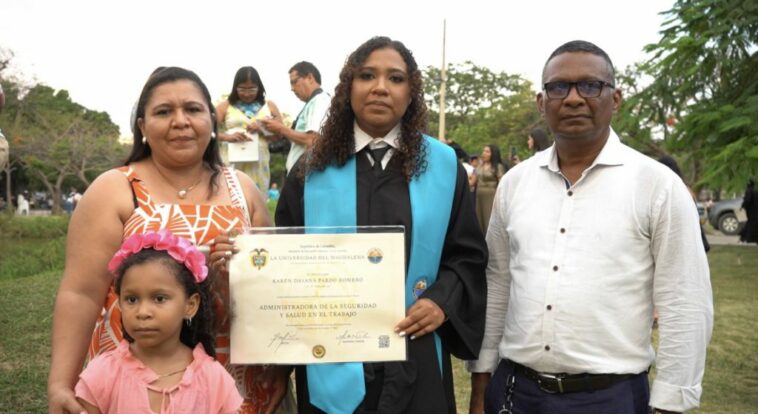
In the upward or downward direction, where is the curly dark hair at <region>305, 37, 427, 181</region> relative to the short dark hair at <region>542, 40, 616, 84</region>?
downward

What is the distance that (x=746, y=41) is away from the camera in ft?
33.8

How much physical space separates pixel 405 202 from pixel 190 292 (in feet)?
2.88

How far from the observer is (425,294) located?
111 inches

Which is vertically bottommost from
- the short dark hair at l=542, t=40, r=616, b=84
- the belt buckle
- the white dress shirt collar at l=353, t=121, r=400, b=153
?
the belt buckle

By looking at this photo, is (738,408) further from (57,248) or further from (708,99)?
(57,248)

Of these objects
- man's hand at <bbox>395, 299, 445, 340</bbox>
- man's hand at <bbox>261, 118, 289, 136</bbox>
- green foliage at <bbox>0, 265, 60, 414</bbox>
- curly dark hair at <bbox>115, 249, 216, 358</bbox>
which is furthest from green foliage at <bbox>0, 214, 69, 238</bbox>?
man's hand at <bbox>395, 299, 445, 340</bbox>

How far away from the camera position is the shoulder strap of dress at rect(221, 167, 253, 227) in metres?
2.99

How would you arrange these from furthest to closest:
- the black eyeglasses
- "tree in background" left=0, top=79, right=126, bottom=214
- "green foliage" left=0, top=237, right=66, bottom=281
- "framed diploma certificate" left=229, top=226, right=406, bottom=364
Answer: "tree in background" left=0, top=79, right=126, bottom=214 < "green foliage" left=0, top=237, right=66, bottom=281 < the black eyeglasses < "framed diploma certificate" left=229, top=226, right=406, bottom=364

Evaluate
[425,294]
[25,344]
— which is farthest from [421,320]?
[25,344]

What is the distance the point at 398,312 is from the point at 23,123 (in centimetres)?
3901

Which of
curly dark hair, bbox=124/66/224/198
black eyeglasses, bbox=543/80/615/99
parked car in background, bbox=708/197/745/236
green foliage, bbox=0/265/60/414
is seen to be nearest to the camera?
black eyeglasses, bbox=543/80/615/99

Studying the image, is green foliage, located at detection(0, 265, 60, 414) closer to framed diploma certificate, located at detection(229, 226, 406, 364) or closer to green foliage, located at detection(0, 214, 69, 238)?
framed diploma certificate, located at detection(229, 226, 406, 364)
